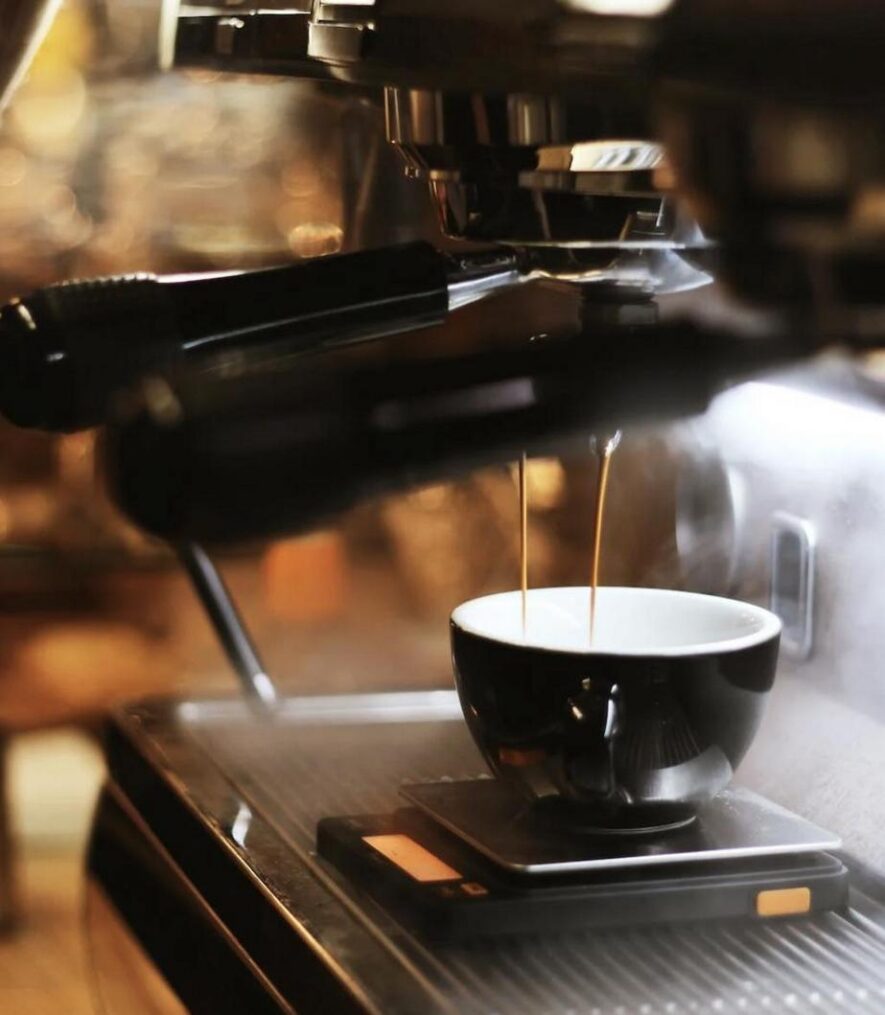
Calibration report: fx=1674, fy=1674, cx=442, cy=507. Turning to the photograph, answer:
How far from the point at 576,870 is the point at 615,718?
1.6 inches

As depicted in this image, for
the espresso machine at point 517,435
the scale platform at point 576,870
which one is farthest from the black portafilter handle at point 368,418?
the scale platform at point 576,870

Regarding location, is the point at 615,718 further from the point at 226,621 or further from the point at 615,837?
the point at 226,621

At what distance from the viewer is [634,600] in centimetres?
53

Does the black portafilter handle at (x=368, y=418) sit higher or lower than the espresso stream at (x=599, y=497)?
higher

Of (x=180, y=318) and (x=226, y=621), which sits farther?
(x=226, y=621)

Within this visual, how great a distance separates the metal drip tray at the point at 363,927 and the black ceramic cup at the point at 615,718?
41 millimetres

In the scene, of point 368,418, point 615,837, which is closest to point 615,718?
point 615,837

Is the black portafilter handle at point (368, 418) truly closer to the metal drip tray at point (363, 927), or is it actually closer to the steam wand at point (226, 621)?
the metal drip tray at point (363, 927)

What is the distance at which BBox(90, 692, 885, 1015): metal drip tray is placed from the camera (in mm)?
384

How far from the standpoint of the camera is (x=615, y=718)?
440mm

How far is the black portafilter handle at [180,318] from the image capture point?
40 cm

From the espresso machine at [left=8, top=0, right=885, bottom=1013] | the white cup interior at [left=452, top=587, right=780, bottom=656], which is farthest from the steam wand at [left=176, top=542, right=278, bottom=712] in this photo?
the white cup interior at [left=452, top=587, right=780, bottom=656]

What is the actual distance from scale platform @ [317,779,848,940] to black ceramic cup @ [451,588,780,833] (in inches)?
0.5

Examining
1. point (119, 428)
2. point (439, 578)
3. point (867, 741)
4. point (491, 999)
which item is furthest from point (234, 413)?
point (439, 578)
